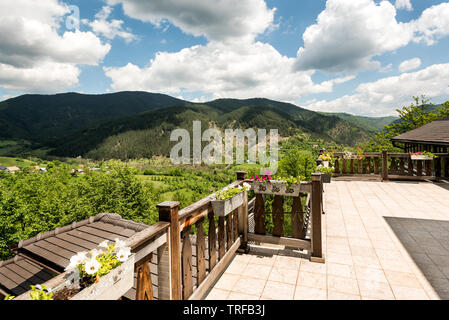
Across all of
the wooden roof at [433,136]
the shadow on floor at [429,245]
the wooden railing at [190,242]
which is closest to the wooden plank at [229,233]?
the wooden railing at [190,242]

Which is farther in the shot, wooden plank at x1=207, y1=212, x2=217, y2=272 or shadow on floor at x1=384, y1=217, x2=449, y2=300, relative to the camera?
shadow on floor at x1=384, y1=217, x2=449, y2=300

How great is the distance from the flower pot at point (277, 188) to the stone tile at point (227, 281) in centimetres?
126

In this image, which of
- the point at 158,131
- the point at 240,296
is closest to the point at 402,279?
the point at 240,296

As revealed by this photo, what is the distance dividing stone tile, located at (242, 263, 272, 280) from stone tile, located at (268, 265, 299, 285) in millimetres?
67

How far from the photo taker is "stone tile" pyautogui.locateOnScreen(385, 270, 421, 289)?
2836mm

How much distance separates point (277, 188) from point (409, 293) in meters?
1.91

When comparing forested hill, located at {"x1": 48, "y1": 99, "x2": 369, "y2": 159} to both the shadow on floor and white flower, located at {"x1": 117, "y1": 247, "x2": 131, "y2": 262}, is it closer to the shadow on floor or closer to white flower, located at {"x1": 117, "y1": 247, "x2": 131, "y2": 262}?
the shadow on floor

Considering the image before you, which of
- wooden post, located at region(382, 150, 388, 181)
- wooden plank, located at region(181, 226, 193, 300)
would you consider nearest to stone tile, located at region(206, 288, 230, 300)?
wooden plank, located at region(181, 226, 193, 300)

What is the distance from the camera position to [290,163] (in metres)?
22.2

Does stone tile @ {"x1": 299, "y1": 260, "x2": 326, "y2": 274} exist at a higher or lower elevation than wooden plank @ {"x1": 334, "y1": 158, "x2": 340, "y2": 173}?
lower

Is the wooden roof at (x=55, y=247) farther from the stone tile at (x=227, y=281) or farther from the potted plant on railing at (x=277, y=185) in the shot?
the potted plant on railing at (x=277, y=185)

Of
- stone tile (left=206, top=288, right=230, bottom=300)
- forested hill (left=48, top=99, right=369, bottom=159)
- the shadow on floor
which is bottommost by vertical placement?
stone tile (left=206, top=288, right=230, bottom=300)

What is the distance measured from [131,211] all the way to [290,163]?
20463 mm

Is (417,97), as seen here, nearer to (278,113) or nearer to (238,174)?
(238,174)
